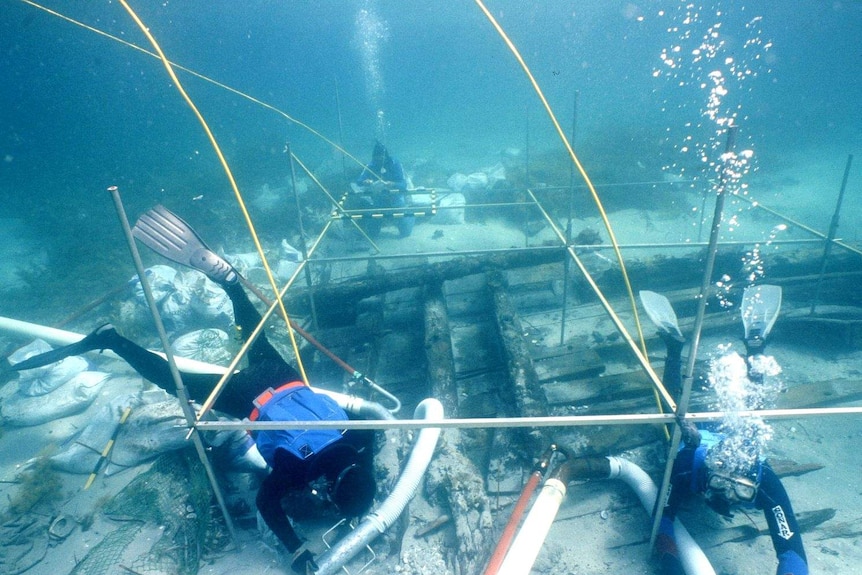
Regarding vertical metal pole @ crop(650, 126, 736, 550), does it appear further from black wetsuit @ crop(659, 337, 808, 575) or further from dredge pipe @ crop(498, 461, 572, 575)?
dredge pipe @ crop(498, 461, 572, 575)

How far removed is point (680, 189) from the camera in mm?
15102

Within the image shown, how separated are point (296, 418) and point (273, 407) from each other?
253 millimetres

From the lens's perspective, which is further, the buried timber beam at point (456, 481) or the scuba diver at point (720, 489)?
the buried timber beam at point (456, 481)

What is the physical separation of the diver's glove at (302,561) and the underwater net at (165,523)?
45.0 inches

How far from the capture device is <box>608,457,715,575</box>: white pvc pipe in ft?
10.1

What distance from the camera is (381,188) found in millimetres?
9992

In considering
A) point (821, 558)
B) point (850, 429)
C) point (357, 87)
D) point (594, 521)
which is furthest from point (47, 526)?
point (357, 87)

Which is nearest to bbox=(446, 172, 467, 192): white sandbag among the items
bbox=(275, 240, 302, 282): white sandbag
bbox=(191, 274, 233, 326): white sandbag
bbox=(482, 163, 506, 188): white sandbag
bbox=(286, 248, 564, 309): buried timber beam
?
bbox=(482, 163, 506, 188): white sandbag

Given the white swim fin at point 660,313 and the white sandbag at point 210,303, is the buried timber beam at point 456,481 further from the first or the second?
the white sandbag at point 210,303

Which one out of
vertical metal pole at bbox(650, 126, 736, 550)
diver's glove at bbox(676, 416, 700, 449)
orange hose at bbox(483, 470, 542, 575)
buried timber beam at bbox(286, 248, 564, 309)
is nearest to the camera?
vertical metal pole at bbox(650, 126, 736, 550)

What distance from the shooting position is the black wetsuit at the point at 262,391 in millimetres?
3061

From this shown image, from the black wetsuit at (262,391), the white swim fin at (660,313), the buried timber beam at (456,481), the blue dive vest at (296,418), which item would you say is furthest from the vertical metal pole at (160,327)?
the white swim fin at (660,313)

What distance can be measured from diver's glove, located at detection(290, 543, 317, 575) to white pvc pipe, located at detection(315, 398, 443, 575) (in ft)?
0.44

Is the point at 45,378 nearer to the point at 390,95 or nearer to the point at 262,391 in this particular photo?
the point at 262,391
